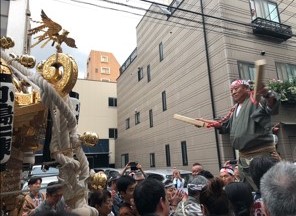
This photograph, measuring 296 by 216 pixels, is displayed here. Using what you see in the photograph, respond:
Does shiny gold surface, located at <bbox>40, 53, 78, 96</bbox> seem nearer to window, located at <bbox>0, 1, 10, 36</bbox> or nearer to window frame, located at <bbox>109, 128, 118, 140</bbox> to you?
window, located at <bbox>0, 1, 10, 36</bbox>

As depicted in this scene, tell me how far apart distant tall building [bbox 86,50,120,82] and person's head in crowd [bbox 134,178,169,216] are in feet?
123

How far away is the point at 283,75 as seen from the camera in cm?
1166

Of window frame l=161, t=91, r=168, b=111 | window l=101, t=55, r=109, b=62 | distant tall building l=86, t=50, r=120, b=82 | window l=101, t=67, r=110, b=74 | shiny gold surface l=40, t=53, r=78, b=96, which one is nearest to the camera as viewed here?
shiny gold surface l=40, t=53, r=78, b=96

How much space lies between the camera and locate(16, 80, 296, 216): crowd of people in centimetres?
146

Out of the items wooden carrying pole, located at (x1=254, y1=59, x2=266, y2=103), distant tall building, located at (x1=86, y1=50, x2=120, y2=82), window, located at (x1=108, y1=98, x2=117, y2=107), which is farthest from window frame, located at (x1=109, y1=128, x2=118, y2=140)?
wooden carrying pole, located at (x1=254, y1=59, x2=266, y2=103)

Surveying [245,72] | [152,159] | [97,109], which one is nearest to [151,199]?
[245,72]

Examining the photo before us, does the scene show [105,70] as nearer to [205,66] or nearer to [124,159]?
[124,159]

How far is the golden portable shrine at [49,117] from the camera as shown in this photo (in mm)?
1290

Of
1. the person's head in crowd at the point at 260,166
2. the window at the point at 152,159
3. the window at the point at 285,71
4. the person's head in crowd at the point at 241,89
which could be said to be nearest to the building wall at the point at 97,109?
the window at the point at 152,159

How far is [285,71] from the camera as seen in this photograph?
38.7 feet

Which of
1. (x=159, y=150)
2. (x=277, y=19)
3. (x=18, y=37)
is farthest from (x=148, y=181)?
(x=159, y=150)

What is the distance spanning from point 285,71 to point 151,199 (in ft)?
37.6

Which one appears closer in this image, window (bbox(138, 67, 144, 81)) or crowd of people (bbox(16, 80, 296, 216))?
crowd of people (bbox(16, 80, 296, 216))

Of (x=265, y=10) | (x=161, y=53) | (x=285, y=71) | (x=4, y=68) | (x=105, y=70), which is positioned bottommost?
(x=4, y=68)
